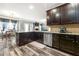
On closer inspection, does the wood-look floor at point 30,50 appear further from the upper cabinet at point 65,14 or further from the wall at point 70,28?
the upper cabinet at point 65,14

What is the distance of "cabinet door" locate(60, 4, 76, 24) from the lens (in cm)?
227

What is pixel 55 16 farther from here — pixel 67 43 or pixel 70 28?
pixel 67 43

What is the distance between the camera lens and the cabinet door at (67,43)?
2178mm

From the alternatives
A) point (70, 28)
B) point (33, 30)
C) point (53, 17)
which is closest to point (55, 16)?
point (53, 17)

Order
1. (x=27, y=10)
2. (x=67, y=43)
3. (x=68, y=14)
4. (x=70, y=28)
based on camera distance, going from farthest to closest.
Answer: (x=70, y=28)
(x=68, y=14)
(x=67, y=43)
(x=27, y=10)

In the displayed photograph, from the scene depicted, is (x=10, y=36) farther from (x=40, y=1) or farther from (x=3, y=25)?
(x=40, y=1)

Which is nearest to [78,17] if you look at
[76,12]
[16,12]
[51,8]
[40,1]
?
[76,12]

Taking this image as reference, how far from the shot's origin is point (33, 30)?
2.19 m

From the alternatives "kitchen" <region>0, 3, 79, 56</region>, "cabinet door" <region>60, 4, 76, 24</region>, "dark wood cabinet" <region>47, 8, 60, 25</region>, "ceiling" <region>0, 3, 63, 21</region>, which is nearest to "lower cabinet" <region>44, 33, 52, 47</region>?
"kitchen" <region>0, 3, 79, 56</region>

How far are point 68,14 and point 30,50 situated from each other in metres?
1.47

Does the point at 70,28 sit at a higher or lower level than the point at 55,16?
lower

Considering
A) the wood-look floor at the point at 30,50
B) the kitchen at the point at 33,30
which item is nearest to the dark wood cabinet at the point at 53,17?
the kitchen at the point at 33,30

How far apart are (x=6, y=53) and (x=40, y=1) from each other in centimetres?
156

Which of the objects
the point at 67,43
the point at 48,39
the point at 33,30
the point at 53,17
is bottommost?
the point at 67,43
